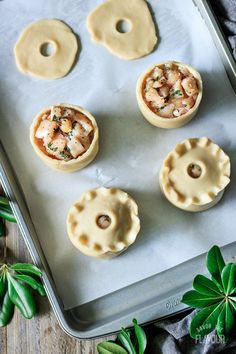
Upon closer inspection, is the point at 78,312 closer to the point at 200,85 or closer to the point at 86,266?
the point at 86,266

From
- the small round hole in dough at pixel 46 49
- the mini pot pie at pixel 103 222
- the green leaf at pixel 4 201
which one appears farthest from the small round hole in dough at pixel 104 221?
the small round hole in dough at pixel 46 49

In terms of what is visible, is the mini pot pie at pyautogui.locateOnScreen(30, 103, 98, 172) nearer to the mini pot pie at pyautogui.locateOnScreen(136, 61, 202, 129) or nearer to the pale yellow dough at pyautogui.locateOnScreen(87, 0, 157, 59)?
the mini pot pie at pyautogui.locateOnScreen(136, 61, 202, 129)

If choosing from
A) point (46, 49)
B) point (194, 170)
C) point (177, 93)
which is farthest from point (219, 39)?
point (46, 49)

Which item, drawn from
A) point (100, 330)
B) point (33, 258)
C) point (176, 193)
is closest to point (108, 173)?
point (176, 193)

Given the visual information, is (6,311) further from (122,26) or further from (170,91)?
(122,26)

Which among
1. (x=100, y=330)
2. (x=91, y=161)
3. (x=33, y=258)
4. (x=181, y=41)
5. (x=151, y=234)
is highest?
(x=181, y=41)

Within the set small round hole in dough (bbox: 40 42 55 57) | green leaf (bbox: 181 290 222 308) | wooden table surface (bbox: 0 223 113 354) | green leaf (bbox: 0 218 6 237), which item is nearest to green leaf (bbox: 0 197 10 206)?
green leaf (bbox: 0 218 6 237)
